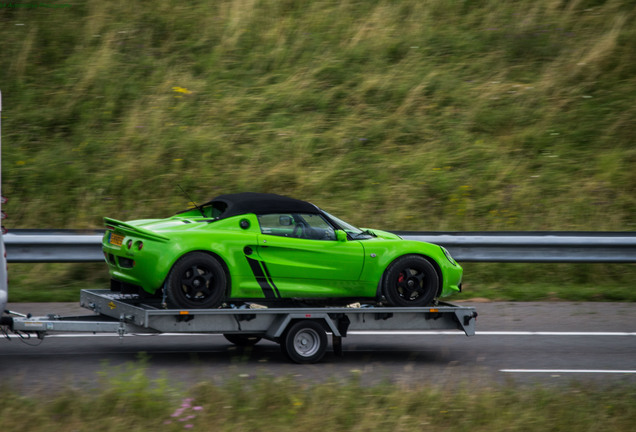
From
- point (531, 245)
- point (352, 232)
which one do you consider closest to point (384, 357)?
point (352, 232)

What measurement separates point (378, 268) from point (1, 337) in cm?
416

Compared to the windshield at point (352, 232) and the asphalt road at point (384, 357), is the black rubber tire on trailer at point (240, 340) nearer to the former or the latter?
the asphalt road at point (384, 357)

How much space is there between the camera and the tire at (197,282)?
7.39 meters

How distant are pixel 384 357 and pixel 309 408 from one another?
2.70 meters

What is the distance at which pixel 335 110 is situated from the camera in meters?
15.7

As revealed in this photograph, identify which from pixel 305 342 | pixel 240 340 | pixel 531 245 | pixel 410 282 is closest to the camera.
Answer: pixel 305 342

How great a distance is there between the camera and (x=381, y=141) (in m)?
15.1

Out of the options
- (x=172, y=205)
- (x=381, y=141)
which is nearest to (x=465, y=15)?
(x=381, y=141)

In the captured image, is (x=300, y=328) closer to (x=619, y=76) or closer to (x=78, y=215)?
(x=78, y=215)

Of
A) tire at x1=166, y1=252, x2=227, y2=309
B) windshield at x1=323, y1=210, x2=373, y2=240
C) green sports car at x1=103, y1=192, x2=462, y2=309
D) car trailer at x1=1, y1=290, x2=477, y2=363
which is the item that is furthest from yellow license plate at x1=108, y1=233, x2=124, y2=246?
windshield at x1=323, y1=210, x2=373, y2=240

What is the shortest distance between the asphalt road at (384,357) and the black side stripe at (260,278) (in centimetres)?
69

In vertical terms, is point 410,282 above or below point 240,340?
above

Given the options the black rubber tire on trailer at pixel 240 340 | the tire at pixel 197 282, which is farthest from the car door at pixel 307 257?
the black rubber tire on trailer at pixel 240 340

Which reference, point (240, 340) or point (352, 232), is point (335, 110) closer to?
point (352, 232)
